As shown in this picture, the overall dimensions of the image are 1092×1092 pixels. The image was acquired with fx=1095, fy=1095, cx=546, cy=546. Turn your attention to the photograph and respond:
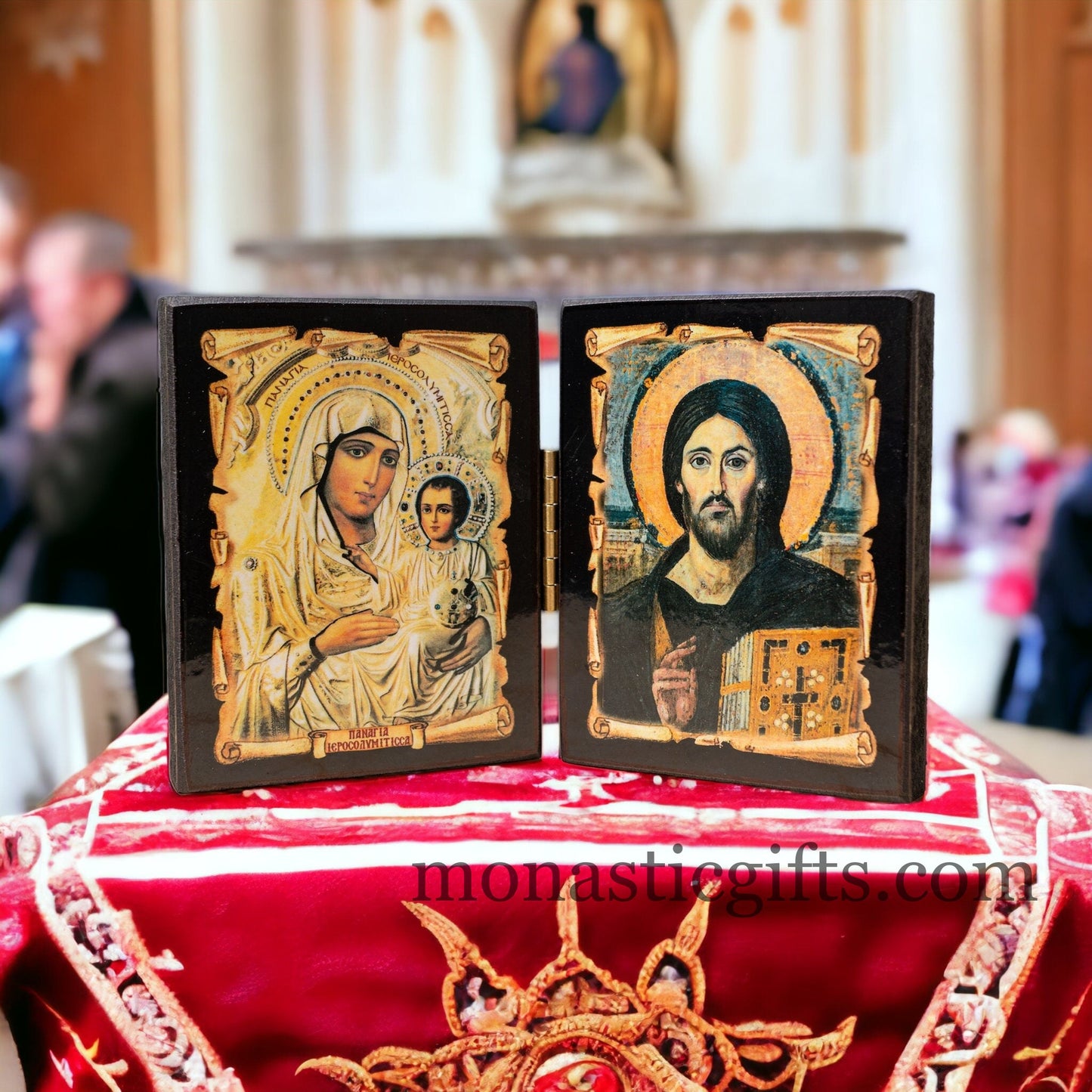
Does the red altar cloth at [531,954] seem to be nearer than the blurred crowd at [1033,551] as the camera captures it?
Yes

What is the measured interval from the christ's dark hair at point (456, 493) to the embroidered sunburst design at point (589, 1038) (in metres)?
0.22

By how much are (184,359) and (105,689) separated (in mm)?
520

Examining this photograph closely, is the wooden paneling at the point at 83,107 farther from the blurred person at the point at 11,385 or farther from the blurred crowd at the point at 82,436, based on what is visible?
the blurred crowd at the point at 82,436

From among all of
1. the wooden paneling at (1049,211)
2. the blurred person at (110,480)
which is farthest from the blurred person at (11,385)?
the wooden paneling at (1049,211)

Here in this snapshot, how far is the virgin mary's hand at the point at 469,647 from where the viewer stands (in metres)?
0.64

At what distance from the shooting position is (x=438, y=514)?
0.63 metres

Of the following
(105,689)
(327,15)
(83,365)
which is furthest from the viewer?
(327,15)

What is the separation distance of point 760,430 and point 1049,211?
10.2 ft

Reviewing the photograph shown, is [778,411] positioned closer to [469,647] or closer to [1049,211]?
[469,647]

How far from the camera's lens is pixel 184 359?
0.58 metres

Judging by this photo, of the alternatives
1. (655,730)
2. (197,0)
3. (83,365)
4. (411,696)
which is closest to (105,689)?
(411,696)

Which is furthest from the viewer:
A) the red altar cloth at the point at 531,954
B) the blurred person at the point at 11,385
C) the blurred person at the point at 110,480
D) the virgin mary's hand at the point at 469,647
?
the blurred person at the point at 11,385

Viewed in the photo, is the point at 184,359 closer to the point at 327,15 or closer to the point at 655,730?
the point at 655,730

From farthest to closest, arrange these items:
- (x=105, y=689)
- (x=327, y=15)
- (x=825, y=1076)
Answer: (x=327, y=15) < (x=105, y=689) < (x=825, y=1076)
